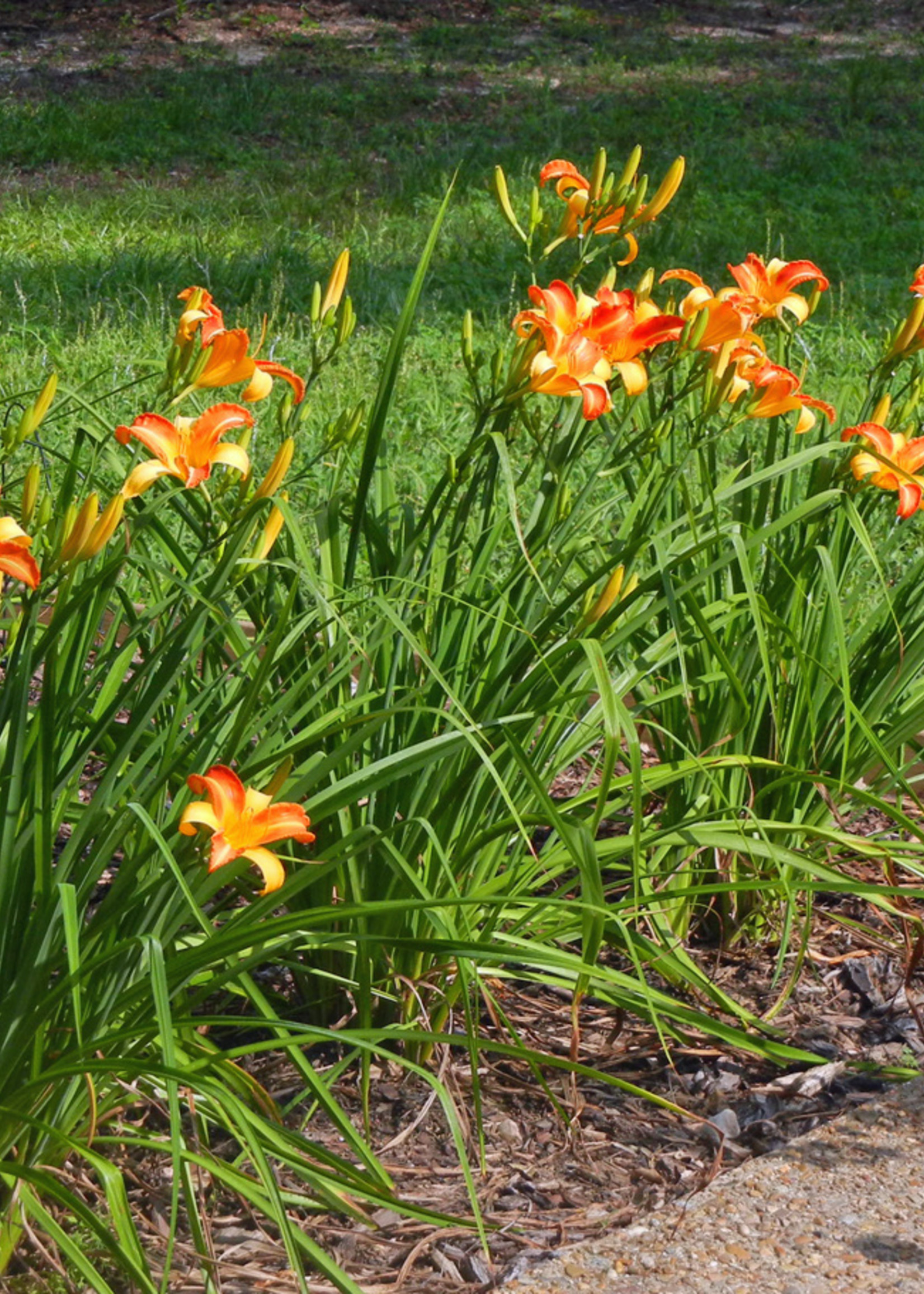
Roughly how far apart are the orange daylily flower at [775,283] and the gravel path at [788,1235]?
4.25 feet

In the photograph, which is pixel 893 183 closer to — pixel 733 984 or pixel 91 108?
pixel 91 108

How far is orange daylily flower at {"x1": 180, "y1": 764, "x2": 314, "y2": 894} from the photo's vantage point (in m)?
1.43

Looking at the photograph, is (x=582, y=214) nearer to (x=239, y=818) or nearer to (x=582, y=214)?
(x=582, y=214)

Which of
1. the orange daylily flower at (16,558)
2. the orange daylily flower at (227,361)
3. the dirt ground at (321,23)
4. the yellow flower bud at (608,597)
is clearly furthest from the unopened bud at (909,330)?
the dirt ground at (321,23)

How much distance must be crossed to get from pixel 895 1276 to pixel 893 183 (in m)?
7.51

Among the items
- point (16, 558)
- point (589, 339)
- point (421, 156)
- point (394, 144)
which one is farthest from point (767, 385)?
point (394, 144)

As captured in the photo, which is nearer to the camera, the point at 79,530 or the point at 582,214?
the point at 79,530

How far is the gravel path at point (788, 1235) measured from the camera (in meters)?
1.71

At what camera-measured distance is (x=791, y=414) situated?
2.95m

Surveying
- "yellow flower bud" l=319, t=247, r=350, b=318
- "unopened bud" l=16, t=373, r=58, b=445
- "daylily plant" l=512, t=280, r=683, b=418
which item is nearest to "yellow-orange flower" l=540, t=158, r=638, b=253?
"daylily plant" l=512, t=280, r=683, b=418

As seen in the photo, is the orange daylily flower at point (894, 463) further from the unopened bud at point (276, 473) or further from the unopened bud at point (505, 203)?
the unopened bud at point (276, 473)

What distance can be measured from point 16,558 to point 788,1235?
123 cm

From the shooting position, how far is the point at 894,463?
209cm

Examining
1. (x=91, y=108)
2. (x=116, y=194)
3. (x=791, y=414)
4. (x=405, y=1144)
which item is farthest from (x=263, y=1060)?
(x=91, y=108)
